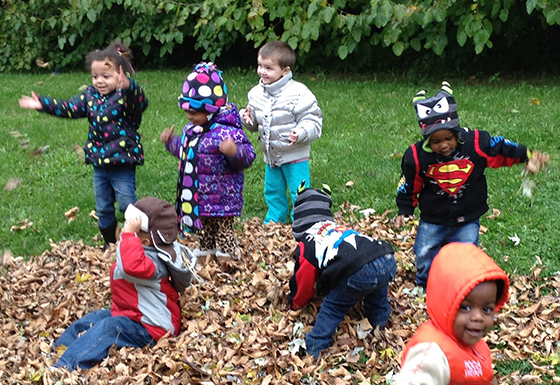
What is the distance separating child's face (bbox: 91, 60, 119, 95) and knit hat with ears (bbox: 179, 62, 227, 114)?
836 millimetres

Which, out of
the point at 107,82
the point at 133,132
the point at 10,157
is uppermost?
the point at 107,82

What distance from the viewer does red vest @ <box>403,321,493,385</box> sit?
2689 mm

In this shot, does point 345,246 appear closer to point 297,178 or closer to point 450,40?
point 297,178

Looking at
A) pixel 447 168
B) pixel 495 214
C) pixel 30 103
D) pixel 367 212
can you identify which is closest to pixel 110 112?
pixel 30 103

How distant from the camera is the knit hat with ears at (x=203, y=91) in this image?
454cm

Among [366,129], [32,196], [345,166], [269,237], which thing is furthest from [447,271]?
[366,129]

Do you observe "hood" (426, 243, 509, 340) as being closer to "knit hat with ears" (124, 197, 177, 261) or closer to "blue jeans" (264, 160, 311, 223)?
"knit hat with ears" (124, 197, 177, 261)

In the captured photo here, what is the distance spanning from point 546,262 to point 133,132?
11.5 ft

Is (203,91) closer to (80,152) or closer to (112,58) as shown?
(112,58)

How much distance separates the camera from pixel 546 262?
4.94 metres

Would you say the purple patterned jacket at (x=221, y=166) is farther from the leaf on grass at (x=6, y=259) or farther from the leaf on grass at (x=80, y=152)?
the leaf on grass at (x=80, y=152)

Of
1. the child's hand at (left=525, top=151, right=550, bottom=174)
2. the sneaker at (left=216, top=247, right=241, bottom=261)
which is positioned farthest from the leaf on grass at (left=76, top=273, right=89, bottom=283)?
the child's hand at (left=525, top=151, right=550, bottom=174)

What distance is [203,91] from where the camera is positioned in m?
4.54

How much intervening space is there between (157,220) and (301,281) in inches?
40.3
